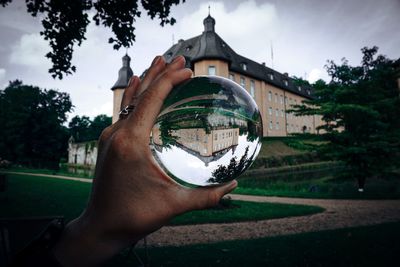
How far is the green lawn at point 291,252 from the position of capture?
185 inches

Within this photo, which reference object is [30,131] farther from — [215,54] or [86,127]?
[215,54]

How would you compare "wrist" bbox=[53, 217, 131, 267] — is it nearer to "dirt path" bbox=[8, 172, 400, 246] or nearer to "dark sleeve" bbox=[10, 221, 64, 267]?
"dark sleeve" bbox=[10, 221, 64, 267]

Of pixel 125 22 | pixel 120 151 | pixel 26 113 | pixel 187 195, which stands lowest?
pixel 187 195

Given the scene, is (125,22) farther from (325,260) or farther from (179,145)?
(325,260)

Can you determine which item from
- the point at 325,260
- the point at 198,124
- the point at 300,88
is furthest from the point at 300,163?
the point at 300,88

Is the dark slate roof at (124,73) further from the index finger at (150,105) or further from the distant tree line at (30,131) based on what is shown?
the index finger at (150,105)

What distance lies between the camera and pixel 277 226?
781 cm

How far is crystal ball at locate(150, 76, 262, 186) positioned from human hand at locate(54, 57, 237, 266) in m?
0.21

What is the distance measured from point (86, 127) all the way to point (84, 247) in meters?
101

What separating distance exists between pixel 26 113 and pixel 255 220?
211 ft

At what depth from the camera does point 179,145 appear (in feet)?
5.29

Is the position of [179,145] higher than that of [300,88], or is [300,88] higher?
[300,88]

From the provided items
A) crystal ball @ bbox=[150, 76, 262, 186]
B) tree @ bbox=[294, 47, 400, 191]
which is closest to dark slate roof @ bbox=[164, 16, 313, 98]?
tree @ bbox=[294, 47, 400, 191]

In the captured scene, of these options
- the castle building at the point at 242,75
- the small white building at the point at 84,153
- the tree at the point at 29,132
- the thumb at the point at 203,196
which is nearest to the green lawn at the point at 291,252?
the thumb at the point at 203,196
